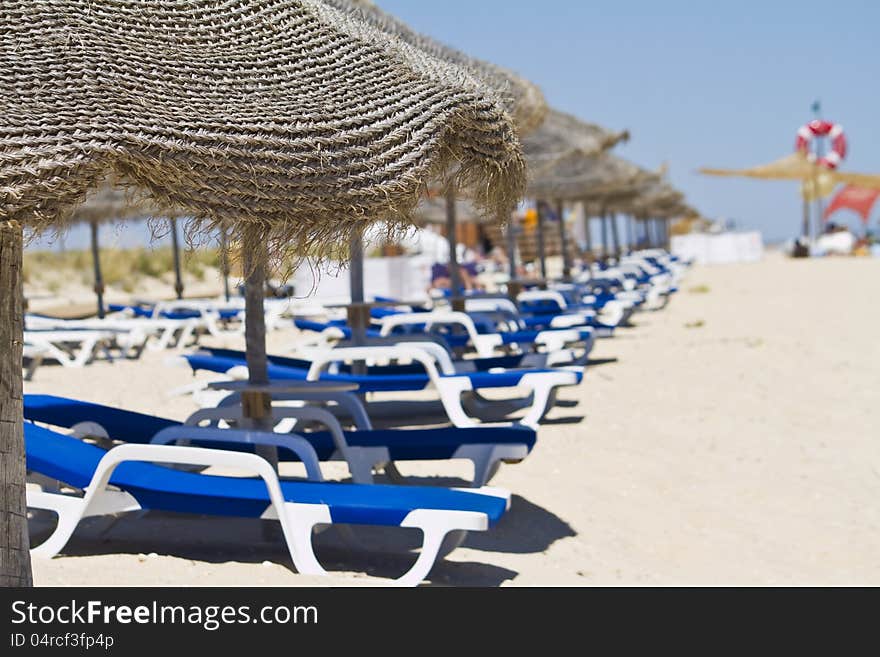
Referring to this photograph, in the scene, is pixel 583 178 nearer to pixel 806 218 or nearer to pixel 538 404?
pixel 538 404

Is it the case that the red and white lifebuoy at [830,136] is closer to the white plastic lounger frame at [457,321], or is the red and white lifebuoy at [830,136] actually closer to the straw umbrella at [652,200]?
the straw umbrella at [652,200]

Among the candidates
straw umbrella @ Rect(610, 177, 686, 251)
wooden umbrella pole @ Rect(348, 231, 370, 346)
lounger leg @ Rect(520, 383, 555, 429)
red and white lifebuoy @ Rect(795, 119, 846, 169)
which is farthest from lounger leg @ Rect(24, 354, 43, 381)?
red and white lifebuoy @ Rect(795, 119, 846, 169)

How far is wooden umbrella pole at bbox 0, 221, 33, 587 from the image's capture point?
2412mm

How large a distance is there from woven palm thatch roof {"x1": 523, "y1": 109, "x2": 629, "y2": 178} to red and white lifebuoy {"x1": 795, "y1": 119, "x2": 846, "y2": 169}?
39889mm

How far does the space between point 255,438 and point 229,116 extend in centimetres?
164

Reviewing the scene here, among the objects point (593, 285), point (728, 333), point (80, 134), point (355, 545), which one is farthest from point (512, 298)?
point (80, 134)

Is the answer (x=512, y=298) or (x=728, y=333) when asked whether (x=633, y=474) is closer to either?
(x=512, y=298)

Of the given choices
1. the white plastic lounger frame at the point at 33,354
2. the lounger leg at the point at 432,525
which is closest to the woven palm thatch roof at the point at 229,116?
the lounger leg at the point at 432,525

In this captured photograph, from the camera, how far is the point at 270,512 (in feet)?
10.8

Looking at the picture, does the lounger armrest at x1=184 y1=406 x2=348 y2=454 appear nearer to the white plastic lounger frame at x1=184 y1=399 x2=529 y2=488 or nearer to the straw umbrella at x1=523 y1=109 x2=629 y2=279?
the white plastic lounger frame at x1=184 y1=399 x2=529 y2=488

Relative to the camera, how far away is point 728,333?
11.4 metres

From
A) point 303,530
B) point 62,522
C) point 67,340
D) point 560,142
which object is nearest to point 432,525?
point 303,530
